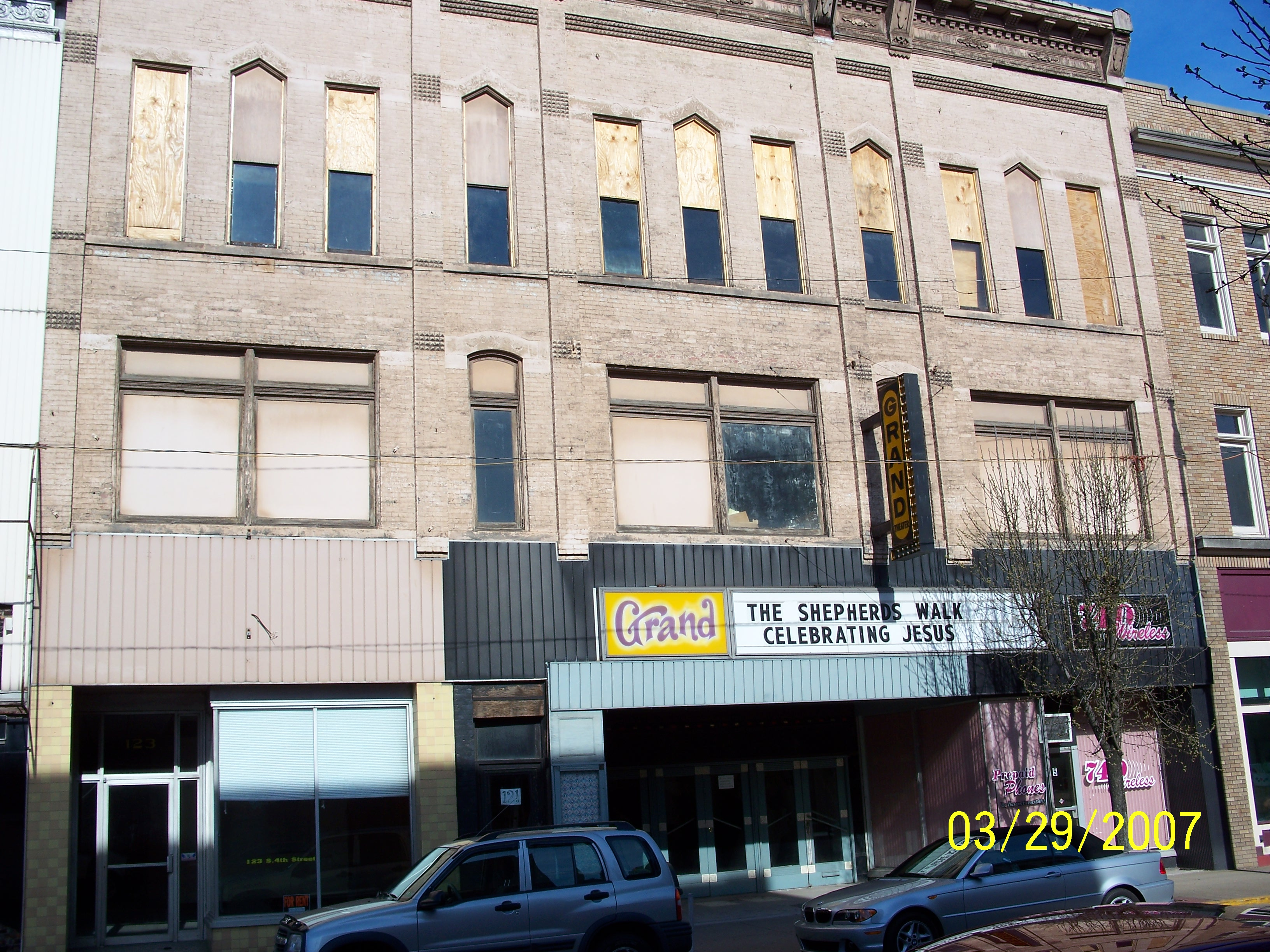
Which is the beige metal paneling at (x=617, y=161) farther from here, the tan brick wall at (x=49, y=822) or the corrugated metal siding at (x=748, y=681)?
the tan brick wall at (x=49, y=822)

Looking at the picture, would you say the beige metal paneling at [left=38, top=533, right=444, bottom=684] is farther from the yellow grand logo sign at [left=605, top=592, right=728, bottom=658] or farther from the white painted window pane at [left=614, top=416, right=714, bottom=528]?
the white painted window pane at [left=614, top=416, right=714, bottom=528]

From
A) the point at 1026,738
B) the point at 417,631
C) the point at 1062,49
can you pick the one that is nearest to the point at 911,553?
→ the point at 1026,738

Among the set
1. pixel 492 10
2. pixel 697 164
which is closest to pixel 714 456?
pixel 697 164

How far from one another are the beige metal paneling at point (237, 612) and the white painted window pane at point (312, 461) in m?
0.59

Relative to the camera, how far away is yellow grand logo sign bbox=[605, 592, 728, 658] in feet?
53.0

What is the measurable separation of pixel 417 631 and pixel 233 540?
259cm

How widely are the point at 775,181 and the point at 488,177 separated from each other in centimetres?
484

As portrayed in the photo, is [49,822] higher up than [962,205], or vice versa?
[962,205]

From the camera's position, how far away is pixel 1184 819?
62.7 feet

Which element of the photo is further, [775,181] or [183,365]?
[775,181]

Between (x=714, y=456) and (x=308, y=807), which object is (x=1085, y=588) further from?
(x=308, y=807)

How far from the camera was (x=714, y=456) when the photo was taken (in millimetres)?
17734

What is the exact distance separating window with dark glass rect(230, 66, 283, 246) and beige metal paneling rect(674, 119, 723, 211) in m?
6.12
